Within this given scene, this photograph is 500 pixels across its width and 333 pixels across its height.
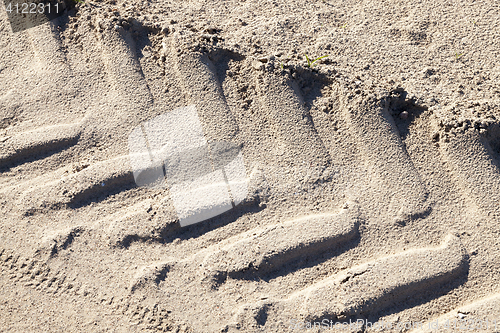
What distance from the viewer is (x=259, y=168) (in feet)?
5.51

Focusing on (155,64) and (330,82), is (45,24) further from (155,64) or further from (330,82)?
(330,82)

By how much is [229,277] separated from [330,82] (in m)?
1.11

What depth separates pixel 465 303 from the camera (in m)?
1.50

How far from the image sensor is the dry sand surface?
5.00ft

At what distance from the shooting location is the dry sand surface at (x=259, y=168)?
152 cm

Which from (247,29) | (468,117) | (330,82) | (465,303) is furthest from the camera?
(247,29)

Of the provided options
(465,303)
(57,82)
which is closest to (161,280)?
(57,82)

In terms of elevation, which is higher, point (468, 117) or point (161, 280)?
point (468, 117)

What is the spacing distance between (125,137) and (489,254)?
184cm

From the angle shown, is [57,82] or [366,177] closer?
[366,177]

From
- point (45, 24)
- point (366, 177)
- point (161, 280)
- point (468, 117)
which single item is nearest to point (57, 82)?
point (45, 24)

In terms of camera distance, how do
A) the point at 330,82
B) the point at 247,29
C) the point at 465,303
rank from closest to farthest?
the point at 465,303 < the point at 330,82 < the point at 247,29

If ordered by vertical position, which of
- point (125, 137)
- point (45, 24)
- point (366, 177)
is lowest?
point (366, 177)

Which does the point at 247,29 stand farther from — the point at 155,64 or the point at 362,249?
the point at 362,249
